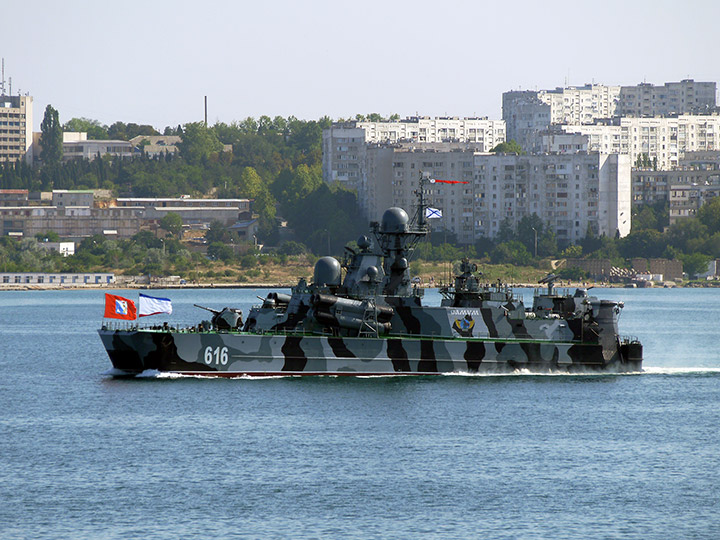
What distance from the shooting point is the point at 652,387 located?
53156mm

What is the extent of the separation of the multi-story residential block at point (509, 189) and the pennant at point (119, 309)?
118661 millimetres

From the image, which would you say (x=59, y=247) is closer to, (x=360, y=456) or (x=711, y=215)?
(x=711, y=215)

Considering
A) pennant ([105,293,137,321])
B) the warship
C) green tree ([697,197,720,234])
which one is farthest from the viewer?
green tree ([697,197,720,234])

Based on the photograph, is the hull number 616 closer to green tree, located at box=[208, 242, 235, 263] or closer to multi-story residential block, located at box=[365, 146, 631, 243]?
multi-story residential block, located at box=[365, 146, 631, 243]

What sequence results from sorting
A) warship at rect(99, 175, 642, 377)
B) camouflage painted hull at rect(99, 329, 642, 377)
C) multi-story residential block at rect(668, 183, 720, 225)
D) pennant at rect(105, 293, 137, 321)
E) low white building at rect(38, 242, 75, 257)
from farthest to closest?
low white building at rect(38, 242, 75, 257), multi-story residential block at rect(668, 183, 720, 225), warship at rect(99, 175, 642, 377), camouflage painted hull at rect(99, 329, 642, 377), pennant at rect(105, 293, 137, 321)

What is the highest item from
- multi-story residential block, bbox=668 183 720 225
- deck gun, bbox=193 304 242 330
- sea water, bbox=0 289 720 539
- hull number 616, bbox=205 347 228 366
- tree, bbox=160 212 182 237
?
multi-story residential block, bbox=668 183 720 225

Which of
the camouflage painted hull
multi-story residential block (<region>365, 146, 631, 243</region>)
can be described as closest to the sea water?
the camouflage painted hull

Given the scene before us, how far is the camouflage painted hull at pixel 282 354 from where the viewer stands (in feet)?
162

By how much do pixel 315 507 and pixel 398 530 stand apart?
2.80m

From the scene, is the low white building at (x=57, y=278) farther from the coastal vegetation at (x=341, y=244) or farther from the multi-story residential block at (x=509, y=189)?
the multi-story residential block at (x=509, y=189)

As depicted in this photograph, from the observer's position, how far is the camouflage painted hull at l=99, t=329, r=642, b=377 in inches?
1940

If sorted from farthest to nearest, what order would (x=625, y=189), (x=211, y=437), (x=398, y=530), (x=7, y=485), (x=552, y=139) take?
(x=552, y=139) → (x=625, y=189) → (x=211, y=437) → (x=7, y=485) → (x=398, y=530)

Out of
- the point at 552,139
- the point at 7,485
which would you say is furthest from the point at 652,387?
the point at 552,139

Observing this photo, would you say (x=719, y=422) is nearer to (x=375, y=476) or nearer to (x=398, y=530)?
(x=375, y=476)
